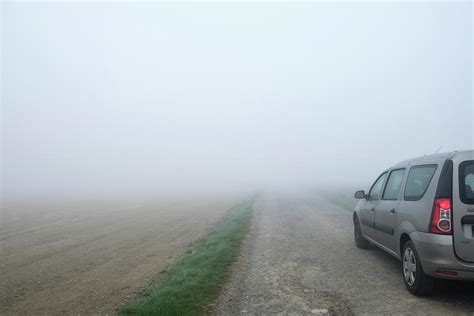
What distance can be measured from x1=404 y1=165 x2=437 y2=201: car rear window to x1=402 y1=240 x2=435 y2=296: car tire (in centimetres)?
82

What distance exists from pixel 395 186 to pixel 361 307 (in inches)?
121

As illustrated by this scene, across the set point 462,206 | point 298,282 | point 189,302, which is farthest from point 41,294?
point 462,206

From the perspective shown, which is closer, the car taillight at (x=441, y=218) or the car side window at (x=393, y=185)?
the car taillight at (x=441, y=218)

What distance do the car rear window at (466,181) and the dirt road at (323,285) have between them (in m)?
1.57

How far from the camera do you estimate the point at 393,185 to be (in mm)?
7898

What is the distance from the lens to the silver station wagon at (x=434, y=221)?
17.7 ft

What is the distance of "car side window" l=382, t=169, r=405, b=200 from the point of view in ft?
24.7

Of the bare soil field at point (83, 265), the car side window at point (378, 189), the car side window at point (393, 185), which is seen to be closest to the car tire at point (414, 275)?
the car side window at point (393, 185)

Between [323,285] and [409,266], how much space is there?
4.89 ft

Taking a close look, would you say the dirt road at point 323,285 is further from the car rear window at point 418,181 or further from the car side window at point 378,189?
the car rear window at point 418,181

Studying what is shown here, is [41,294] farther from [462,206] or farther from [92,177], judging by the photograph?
[92,177]

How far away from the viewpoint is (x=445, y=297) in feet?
19.3

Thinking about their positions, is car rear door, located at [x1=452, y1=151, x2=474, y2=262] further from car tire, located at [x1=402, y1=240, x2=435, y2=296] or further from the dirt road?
the dirt road

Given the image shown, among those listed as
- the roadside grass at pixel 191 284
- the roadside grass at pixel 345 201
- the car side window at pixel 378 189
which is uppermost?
the car side window at pixel 378 189
